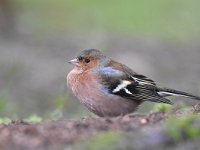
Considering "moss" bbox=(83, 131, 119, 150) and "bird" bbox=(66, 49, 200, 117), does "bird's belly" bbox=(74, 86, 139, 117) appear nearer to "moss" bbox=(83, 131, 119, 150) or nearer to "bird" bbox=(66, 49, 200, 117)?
"bird" bbox=(66, 49, 200, 117)

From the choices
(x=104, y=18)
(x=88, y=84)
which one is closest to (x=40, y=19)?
(x=104, y=18)

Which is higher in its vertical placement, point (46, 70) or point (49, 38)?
point (49, 38)

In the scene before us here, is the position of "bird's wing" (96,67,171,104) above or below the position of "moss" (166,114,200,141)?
above

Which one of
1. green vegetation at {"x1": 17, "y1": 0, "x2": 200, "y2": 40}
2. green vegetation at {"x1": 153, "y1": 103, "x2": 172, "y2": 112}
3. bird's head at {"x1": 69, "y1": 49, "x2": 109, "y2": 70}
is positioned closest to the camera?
green vegetation at {"x1": 153, "y1": 103, "x2": 172, "y2": 112}

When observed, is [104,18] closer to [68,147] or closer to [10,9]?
[10,9]

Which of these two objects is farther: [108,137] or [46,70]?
[46,70]

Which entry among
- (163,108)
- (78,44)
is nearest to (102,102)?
(163,108)

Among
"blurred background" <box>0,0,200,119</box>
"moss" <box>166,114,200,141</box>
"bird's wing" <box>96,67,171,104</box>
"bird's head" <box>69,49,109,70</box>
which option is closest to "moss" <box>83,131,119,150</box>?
"moss" <box>166,114,200,141</box>

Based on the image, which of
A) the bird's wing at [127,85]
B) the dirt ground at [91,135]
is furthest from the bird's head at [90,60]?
the dirt ground at [91,135]
